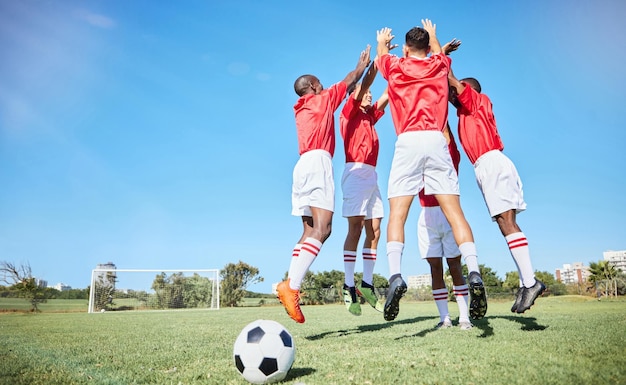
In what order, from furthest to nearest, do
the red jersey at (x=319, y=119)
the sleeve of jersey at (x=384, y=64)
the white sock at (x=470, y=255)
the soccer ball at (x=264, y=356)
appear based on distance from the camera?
1. the red jersey at (x=319, y=119)
2. the sleeve of jersey at (x=384, y=64)
3. the white sock at (x=470, y=255)
4. the soccer ball at (x=264, y=356)

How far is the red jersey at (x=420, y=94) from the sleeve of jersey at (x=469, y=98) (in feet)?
2.20

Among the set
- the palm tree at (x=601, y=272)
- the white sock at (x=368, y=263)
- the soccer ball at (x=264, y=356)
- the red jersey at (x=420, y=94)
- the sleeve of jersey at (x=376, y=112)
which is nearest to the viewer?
the soccer ball at (x=264, y=356)

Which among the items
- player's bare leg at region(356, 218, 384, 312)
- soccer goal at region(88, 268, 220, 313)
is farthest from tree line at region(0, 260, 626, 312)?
player's bare leg at region(356, 218, 384, 312)

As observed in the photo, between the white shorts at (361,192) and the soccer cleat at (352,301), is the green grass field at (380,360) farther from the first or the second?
the white shorts at (361,192)

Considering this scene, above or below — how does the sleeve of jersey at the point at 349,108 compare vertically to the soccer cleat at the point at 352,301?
above

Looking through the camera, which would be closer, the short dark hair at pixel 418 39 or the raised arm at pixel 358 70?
the short dark hair at pixel 418 39

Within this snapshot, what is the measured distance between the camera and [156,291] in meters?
28.5

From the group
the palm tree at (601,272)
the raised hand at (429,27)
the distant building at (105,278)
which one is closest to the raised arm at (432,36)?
the raised hand at (429,27)

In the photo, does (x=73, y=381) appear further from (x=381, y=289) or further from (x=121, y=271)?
(x=381, y=289)

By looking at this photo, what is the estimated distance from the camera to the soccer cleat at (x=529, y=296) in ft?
14.1

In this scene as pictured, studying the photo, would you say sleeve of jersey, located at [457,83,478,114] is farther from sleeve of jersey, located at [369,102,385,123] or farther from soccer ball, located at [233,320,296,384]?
soccer ball, located at [233,320,296,384]

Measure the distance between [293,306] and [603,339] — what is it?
318 centimetres

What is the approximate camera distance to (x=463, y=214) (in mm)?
4375

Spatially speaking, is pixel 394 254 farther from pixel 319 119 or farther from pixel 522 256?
pixel 319 119
